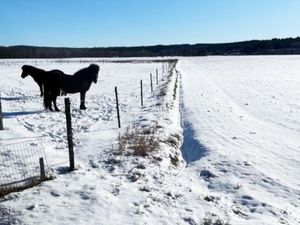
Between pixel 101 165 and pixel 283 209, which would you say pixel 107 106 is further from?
pixel 283 209

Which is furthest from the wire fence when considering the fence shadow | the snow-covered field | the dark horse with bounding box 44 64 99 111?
the dark horse with bounding box 44 64 99 111

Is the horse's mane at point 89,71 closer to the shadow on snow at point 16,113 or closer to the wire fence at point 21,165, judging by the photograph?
the shadow on snow at point 16,113

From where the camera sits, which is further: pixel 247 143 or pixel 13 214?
pixel 247 143

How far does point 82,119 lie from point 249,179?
7.84 metres

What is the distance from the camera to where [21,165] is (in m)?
8.45

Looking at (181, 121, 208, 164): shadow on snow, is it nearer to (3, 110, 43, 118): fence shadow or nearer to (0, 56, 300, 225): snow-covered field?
(0, 56, 300, 225): snow-covered field

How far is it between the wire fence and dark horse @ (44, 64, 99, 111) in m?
5.98

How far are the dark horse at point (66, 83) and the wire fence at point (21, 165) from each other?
5.98 m

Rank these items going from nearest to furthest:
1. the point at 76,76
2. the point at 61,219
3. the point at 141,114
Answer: the point at 61,219 < the point at 141,114 < the point at 76,76

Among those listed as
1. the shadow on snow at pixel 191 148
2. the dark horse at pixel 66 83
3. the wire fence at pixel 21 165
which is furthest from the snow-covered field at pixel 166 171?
the dark horse at pixel 66 83

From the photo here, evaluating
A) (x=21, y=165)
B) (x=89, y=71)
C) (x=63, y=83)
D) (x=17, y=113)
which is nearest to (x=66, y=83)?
(x=63, y=83)

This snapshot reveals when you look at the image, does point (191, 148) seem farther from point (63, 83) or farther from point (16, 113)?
point (16, 113)

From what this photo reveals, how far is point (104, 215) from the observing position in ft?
20.0

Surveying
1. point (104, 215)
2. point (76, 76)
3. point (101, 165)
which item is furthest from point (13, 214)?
point (76, 76)
